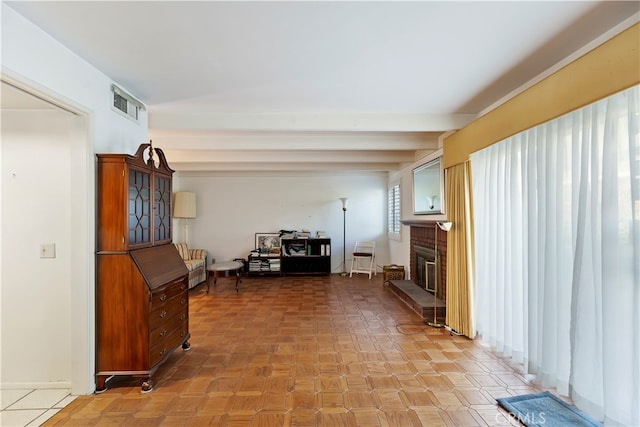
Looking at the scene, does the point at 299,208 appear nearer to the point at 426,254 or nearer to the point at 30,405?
the point at 426,254

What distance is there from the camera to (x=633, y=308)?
1640mm

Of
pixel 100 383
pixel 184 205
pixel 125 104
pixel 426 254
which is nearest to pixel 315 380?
pixel 100 383

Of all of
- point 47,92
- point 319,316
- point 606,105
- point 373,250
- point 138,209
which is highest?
point 47,92

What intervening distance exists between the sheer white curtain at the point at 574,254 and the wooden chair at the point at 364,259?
3.96m

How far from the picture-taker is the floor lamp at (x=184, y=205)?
6.57 m

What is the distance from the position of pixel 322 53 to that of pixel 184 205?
5.61 metres

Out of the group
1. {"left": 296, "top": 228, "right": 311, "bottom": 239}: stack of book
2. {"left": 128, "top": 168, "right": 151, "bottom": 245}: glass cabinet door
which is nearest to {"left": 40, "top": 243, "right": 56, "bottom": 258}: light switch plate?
{"left": 128, "top": 168, "right": 151, "bottom": 245}: glass cabinet door

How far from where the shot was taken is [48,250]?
236 centimetres

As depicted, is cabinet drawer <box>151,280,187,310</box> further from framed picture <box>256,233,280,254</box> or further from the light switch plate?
framed picture <box>256,233,280,254</box>

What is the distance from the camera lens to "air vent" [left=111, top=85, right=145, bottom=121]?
2.59 meters

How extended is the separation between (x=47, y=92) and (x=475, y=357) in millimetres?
4167

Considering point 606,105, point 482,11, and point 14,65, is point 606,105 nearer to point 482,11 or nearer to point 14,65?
point 482,11

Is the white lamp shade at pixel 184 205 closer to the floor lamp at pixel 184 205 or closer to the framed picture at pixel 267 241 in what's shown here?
the floor lamp at pixel 184 205

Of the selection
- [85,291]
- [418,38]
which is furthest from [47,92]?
[418,38]
